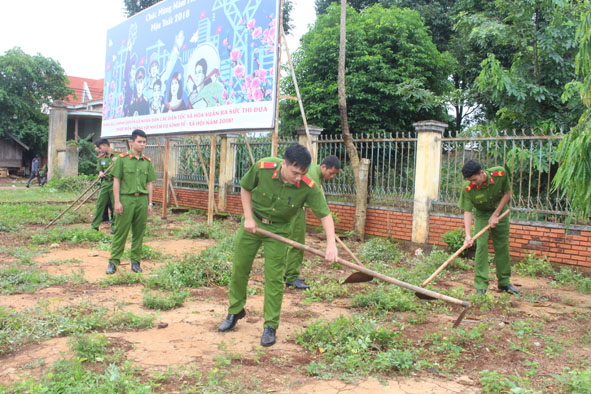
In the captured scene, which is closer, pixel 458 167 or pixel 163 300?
pixel 163 300

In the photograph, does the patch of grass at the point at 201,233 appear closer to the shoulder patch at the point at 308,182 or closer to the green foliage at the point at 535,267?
the green foliage at the point at 535,267

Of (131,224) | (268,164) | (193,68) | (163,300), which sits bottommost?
(163,300)

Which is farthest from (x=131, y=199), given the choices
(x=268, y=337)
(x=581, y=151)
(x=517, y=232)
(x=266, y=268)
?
(x=517, y=232)

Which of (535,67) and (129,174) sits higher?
(535,67)

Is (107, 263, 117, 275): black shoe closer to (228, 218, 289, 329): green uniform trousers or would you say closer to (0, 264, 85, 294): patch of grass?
(0, 264, 85, 294): patch of grass

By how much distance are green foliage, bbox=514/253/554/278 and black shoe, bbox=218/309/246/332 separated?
4.38m

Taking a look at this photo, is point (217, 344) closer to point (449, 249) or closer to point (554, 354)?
point (554, 354)

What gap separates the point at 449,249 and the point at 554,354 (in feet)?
12.7

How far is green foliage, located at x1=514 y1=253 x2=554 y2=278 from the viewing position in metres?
6.45

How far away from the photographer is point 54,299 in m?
4.38

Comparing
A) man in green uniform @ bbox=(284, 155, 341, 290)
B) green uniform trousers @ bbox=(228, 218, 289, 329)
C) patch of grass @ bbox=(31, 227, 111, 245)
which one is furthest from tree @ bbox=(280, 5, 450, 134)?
green uniform trousers @ bbox=(228, 218, 289, 329)

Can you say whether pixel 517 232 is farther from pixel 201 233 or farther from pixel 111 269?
pixel 111 269

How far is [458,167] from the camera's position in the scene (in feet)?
25.9

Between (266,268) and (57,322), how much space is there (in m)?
1.71
